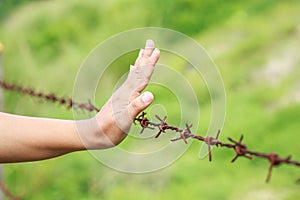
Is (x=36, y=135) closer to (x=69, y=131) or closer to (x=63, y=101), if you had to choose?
(x=69, y=131)

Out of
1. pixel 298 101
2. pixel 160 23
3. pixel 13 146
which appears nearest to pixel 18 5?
pixel 160 23

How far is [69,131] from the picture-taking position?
3.83 ft

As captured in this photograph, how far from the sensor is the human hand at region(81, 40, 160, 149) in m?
1.14

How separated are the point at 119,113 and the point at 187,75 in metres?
4.32

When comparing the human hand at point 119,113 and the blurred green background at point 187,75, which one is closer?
the human hand at point 119,113

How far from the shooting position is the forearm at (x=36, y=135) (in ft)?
3.83

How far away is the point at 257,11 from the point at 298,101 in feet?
5.37

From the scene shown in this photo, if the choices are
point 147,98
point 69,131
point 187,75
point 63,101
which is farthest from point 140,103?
point 187,75

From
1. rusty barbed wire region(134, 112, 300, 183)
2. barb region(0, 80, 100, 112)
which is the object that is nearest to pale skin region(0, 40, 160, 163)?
rusty barbed wire region(134, 112, 300, 183)

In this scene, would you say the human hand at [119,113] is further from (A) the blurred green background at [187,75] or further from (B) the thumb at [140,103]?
(A) the blurred green background at [187,75]

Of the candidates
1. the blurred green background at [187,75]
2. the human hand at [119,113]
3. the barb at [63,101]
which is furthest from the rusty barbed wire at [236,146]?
the blurred green background at [187,75]

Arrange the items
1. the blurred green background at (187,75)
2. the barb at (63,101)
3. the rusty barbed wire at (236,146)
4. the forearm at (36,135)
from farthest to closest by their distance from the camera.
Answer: the blurred green background at (187,75) → the barb at (63,101) → the forearm at (36,135) → the rusty barbed wire at (236,146)

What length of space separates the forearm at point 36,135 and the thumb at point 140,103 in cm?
9

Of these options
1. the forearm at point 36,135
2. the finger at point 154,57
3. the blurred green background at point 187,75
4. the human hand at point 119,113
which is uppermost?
the blurred green background at point 187,75
